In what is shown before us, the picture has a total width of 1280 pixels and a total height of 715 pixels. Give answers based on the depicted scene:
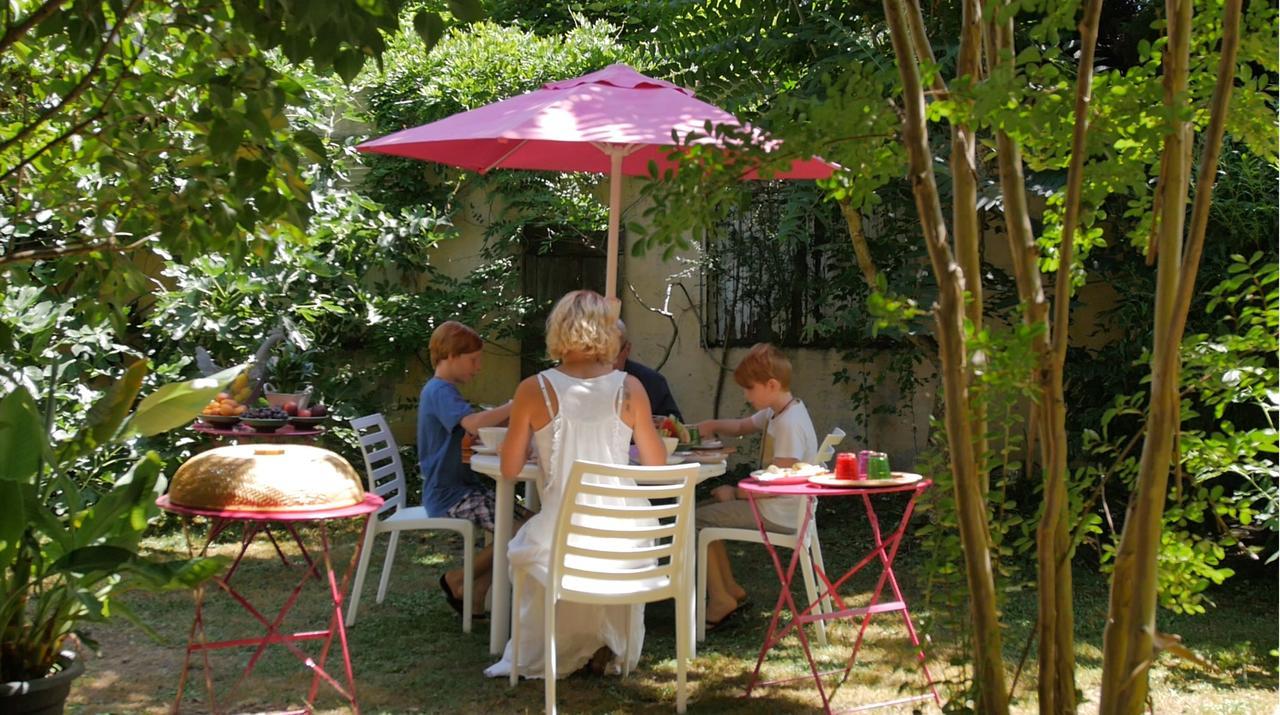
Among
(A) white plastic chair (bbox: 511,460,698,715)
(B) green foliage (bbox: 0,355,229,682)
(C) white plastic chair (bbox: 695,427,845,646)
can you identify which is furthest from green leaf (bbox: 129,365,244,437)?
(C) white plastic chair (bbox: 695,427,845,646)

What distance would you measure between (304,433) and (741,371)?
228 cm

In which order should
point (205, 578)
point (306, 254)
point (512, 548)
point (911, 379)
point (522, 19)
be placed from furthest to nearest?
point (522, 19)
point (911, 379)
point (306, 254)
point (512, 548)
point (205, 578)

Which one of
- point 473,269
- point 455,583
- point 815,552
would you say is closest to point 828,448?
point 815,552

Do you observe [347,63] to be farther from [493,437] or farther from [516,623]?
[493,437]

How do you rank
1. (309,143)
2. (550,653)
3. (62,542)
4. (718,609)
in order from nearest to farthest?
(309,143), (62,542), (550,653), (718,609)

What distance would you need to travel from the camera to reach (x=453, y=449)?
18.6 feet

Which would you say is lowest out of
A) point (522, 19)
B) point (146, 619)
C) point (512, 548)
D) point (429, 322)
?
point (146, 619)

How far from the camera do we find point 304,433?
6.14m

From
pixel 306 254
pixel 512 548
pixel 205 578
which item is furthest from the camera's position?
pixel 306 254

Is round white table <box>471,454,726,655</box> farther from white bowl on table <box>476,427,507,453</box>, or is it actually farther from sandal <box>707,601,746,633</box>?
sandal <box>707,601,746,633</box>

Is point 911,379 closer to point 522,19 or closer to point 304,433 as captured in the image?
point 304,433

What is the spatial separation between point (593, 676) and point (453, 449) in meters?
1.37

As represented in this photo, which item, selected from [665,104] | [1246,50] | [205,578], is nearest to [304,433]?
[665,104]

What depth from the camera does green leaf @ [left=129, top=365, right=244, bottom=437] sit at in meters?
3.65
